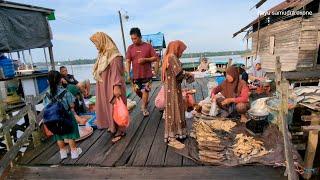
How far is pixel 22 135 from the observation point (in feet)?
13.7

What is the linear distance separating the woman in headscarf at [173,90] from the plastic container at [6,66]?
5.98 m

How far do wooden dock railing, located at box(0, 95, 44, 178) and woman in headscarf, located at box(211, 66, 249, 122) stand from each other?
3790mm

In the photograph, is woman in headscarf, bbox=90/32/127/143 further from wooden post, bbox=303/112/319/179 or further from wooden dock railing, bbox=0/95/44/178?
wooden post, bbox=303/112/319/179

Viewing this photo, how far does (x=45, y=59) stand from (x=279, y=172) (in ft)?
34.7

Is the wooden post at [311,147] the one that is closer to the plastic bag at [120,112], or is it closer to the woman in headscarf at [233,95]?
the woman in headscarf at [233,95]

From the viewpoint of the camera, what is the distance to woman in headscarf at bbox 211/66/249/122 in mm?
4977

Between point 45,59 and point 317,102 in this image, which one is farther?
point 45,59

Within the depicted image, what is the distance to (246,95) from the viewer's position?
4.97 m

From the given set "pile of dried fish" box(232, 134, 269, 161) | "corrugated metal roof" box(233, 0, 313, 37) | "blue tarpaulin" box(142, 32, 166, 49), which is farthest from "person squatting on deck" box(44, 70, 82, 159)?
"blue tarpaulin" box(142, 32, 166, 49)

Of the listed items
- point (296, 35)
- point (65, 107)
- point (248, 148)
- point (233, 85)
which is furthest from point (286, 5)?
point (65, 107)

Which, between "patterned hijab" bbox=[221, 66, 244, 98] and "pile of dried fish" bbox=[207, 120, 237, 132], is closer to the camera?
"pile of dried fish" bbox=[207, 120, 237, 132]

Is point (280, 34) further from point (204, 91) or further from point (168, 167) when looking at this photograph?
point (168, 167)

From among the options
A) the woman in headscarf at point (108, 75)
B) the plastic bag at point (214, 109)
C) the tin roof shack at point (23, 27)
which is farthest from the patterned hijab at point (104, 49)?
the tin roof shack at point (23, 27)

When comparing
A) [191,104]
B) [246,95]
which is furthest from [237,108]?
[191,104]
